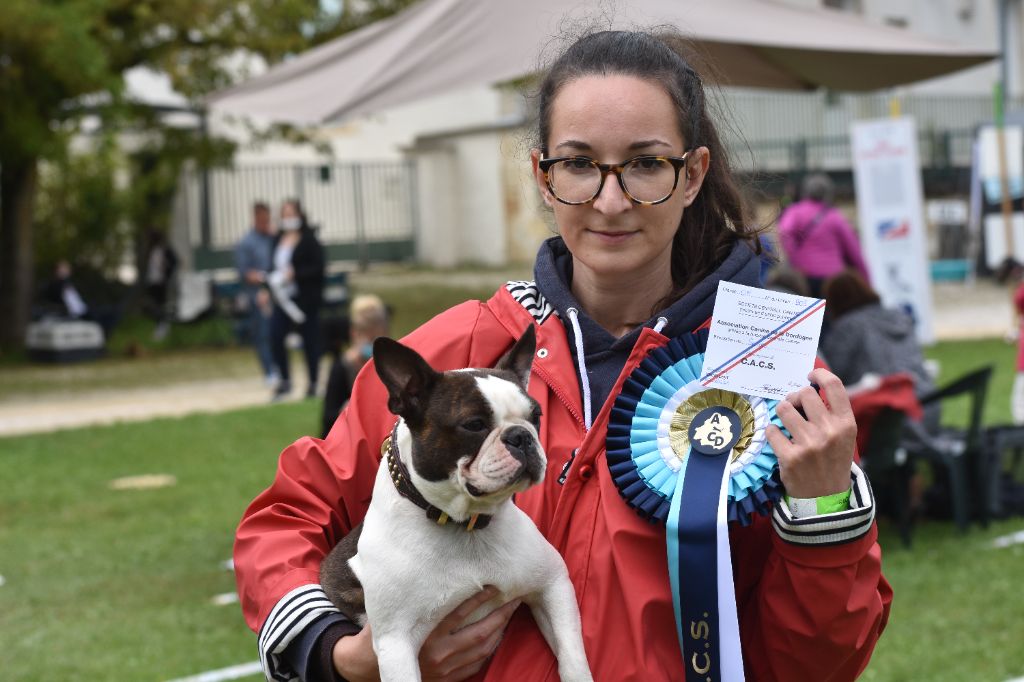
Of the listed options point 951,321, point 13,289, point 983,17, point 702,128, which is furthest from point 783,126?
point 702,128

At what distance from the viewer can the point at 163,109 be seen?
2170 cm

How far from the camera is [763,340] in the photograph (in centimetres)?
229

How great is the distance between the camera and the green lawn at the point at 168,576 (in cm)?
625

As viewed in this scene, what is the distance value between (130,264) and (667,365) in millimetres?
25056

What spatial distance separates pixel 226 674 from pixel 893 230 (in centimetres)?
1182

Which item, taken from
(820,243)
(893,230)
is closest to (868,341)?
(820,243)

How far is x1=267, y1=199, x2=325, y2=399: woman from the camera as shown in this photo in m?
15.4

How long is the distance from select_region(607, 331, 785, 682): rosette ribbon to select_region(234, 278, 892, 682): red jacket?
0.14 feet

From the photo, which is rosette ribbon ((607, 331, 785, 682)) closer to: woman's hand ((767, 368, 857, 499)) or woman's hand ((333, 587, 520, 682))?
woman's hand ((767, 368, 857, 499))

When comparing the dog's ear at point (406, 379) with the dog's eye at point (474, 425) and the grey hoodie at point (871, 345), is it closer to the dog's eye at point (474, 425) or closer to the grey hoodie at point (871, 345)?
the dog's eye at point (474, 425)

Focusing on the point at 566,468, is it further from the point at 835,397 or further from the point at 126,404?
the point at 126,404

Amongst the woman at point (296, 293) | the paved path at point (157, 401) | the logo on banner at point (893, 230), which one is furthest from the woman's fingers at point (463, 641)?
the logo on banner at point (893, 230)

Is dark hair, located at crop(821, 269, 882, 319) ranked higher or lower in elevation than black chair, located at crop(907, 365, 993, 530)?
higher

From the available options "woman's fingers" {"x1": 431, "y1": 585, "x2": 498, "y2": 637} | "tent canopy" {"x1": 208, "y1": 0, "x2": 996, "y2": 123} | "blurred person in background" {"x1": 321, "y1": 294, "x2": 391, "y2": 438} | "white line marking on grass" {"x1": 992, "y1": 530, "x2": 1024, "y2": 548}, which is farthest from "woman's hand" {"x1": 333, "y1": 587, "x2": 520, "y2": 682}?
"white line marking on grass" {"x1": 992, "y1": 530, "x2": 1024, "y2": 548}
